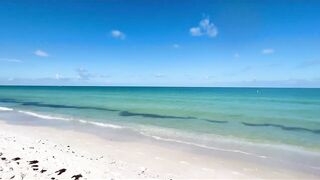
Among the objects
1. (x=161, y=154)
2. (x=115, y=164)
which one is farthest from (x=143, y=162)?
(x=161, y=154)

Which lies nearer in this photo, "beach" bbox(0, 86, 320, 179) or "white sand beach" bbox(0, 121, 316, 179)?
"white sand beach" bbox(0, 121, 316, 179)

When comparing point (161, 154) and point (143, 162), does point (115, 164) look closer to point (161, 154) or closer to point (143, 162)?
point (143, 162)

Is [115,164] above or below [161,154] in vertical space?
above

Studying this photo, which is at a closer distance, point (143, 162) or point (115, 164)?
point (115, 164)

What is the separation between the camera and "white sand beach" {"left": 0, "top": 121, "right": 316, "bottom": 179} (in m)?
6.55

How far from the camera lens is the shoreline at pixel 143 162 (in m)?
6.98

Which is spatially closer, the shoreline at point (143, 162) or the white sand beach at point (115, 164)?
the white sand beach at point (115, 164)

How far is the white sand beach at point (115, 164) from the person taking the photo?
6554mm

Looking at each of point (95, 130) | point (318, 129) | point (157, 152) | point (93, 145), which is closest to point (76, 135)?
point (95, 130)

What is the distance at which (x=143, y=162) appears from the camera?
8227 mm

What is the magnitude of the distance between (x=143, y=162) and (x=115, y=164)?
3.30 feet

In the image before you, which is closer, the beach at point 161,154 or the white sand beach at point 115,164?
the white sand beach at point 115,164

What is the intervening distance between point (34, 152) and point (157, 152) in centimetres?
445

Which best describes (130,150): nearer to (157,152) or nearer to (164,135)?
(157,152)
